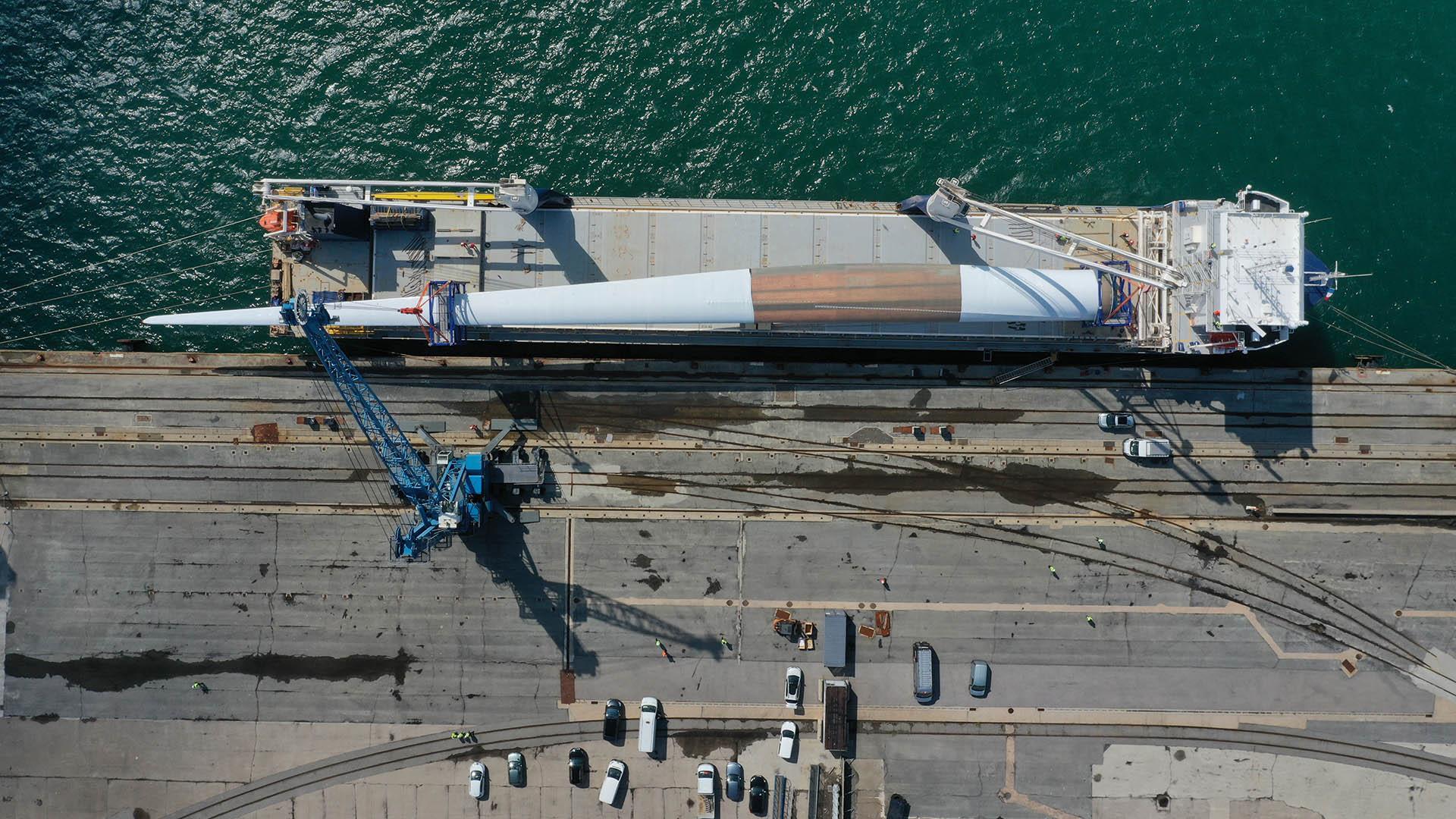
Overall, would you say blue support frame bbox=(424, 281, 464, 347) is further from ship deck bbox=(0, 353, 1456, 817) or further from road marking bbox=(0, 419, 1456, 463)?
road marking bbox=(0, 419, 1456, 463)

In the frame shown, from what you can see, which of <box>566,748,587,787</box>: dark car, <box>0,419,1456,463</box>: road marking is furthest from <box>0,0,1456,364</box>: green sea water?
<box>566,748,587,787</box>: dark car

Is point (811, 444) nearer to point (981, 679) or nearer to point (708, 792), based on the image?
point (981, 679)

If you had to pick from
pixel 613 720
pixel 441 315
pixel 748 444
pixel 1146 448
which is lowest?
pixel 613 720

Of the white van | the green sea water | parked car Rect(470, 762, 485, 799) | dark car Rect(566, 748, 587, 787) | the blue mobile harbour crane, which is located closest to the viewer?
the blue mobile harbour crane

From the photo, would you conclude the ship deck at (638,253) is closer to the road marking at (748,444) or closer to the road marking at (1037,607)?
the road marking at (748,444)

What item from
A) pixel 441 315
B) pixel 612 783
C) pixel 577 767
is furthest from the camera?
pixel 577 767

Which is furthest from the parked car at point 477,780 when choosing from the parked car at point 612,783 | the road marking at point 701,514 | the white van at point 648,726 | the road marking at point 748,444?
the road marking at point 748,444

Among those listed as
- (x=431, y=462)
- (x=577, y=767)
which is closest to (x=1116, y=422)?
(x=577, y=767)
